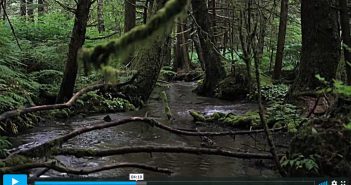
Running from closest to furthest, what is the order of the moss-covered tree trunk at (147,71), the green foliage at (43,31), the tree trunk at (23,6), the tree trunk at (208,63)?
the moss-covered tree trunk at (147,71) → the tree trunk at (208,63) → the green foliage at (43,31) → the tree trunk at (23,6)

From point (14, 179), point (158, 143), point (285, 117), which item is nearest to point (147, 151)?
point (14, 179)

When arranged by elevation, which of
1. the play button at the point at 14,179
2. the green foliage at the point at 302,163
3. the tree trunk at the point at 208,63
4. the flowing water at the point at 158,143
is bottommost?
the flowing water at the point at 158,143

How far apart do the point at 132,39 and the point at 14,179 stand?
1.50 metres

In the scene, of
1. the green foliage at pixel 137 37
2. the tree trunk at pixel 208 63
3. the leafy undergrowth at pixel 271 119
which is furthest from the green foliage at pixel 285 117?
the tree trunk at pixel 208 63

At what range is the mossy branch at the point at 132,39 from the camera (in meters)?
2.61

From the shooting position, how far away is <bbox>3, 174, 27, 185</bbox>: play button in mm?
3179

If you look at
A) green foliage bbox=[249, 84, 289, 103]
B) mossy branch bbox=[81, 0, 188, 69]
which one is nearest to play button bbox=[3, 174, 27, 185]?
mossy branch bbox=[81, 0, 188, 69]

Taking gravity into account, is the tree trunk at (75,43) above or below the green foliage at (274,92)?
above

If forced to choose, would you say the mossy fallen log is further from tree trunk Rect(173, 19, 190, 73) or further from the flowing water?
tree trunk Rect(173, 19, 190, 73)

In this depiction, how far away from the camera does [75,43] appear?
10055mm

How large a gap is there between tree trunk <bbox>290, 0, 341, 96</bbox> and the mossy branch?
24.2 ft

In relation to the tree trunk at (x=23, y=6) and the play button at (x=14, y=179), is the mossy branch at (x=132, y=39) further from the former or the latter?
the tree trunk at (x=23, y=6)

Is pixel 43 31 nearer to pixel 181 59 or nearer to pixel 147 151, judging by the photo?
pixel 147 151

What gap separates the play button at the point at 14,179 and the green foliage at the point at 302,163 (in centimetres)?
289
